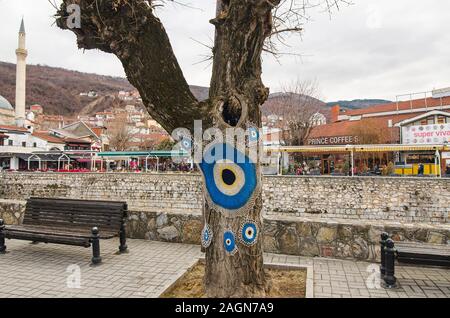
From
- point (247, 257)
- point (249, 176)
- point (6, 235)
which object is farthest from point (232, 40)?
point (6, 235)

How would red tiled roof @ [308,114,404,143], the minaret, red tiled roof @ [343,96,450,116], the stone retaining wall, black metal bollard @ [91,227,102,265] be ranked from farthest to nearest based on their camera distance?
1. the minaret
2. red tiled roof @ [343,96,450,116]
3. red tiled roof @ [308,114,404,143]
4. the stone retaining wall
5. black metal bollard @ [91,227,102,265]

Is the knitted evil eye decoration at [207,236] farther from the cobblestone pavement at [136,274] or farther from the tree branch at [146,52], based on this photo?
the tree branch at [146,52]

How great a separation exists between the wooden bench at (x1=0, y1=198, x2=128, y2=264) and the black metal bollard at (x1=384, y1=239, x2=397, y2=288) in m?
4.39

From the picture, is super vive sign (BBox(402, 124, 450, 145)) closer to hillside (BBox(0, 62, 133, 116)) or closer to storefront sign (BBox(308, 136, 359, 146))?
storefront sign (BBox(308, 136, 359, 146))

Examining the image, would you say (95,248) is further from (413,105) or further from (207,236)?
(413,105)

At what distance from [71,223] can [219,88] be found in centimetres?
433

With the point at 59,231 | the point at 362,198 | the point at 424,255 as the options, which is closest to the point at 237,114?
the point at 424,255

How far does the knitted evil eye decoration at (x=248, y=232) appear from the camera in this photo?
12.7 ft

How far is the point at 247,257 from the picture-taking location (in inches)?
154

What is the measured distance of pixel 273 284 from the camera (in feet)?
14.0

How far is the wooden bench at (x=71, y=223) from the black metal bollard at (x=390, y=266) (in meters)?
4.39

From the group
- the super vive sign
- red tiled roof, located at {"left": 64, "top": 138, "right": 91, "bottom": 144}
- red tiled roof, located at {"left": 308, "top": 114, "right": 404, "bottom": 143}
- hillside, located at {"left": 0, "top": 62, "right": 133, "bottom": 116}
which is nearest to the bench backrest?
the super vive sign

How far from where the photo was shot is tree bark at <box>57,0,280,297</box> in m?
3.76
